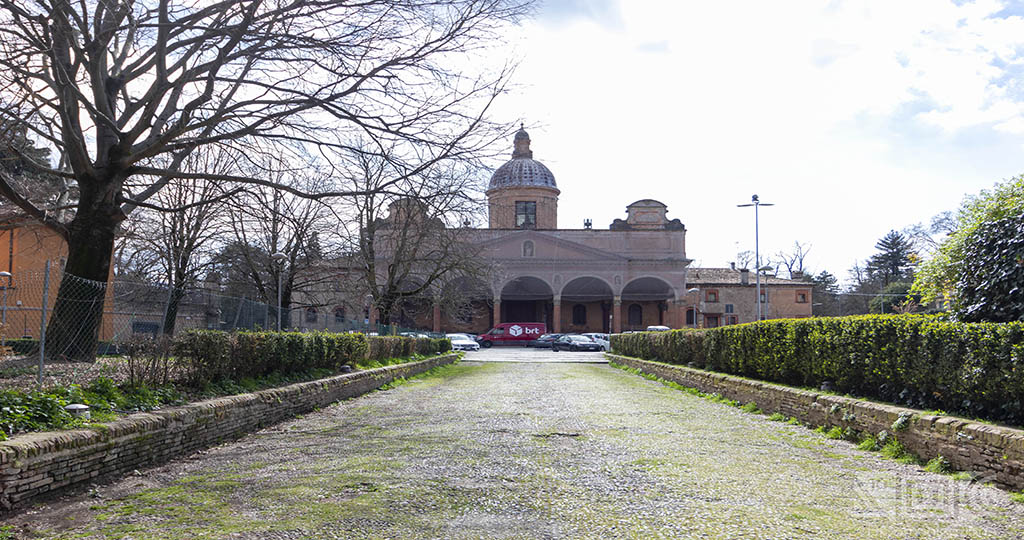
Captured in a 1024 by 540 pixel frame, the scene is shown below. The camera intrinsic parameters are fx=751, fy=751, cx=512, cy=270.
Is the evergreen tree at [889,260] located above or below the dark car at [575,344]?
above

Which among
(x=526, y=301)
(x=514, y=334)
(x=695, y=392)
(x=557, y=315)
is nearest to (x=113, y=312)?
(x=695, y=392)

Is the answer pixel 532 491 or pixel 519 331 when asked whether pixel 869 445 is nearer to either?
pixel 532 491

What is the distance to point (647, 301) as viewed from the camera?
65688 mm

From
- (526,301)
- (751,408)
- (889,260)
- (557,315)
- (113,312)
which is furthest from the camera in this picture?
(889,260)

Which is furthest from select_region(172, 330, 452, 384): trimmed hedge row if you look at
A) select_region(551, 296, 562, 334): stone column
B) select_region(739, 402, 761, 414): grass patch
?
select_region(551, 296, 562, 334): stone column

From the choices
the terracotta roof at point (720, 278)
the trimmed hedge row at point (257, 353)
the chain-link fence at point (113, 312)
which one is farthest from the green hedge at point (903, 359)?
the terracotta roof at point (720, 278)

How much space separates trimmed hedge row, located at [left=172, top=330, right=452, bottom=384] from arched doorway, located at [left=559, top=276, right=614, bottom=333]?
4872 cm

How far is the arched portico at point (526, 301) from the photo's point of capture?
63781 millimetres

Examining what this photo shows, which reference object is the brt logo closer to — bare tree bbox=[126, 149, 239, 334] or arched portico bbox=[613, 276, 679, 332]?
arched portico bbox=[613, 276, 679, 332]

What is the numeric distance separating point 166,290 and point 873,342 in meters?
9.14

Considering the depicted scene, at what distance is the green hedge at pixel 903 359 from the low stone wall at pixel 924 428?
339 millimetres

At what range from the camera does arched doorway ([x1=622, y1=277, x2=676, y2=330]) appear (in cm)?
6266

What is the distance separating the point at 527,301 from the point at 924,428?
199 feet

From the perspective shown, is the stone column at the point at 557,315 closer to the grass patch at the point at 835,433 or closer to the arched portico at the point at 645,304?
the arched portico at the point at 645,304
